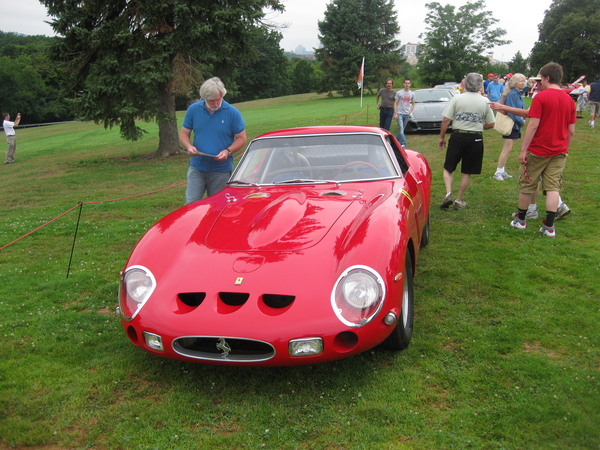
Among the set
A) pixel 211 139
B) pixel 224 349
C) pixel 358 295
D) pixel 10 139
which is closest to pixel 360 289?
pixel 358 295

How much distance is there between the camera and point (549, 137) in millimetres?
5801

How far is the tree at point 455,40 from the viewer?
243 feet

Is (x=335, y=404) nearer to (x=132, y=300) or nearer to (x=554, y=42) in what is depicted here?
(x=132, y=300)

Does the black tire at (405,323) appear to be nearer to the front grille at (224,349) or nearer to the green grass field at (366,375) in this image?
the green grass field at (366,375)

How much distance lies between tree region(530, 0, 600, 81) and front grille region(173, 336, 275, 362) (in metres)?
66.8

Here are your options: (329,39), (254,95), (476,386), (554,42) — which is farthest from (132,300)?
(254,95)

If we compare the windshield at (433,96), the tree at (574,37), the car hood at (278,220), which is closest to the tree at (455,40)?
the tree at (574,37)

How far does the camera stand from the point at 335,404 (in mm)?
2898

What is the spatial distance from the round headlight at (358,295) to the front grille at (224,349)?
1.49 ft

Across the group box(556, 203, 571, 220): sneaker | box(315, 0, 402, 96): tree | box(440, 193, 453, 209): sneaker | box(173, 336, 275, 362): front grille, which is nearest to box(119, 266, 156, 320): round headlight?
box(173, 336, 275, 362): front grille

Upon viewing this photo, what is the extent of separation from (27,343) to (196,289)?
1717mm

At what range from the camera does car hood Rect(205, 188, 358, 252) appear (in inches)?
131

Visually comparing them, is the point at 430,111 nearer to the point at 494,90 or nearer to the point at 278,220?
the point at 494,90

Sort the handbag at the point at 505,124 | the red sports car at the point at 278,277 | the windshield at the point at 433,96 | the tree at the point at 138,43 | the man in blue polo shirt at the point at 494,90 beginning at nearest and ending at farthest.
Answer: the red sports car at the point at 278,277 → the handbag at the point at 505,124 → the tree at the point at 138,43 → the man in blue polo shirt at the point at 494,90 → the windshield at the point at 433,96
